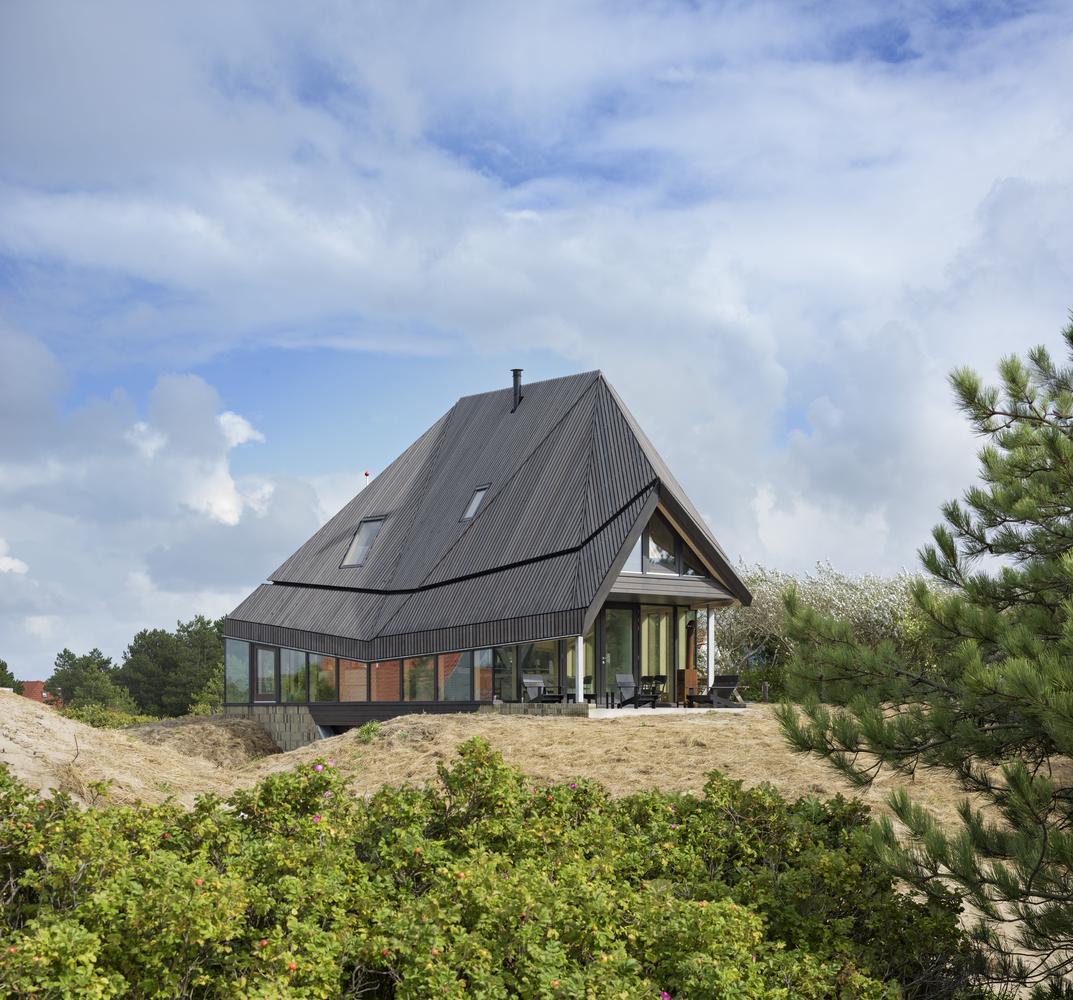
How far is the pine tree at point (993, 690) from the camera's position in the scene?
6.23 metres

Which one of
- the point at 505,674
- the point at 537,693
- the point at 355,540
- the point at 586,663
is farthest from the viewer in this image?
the point at 355,540

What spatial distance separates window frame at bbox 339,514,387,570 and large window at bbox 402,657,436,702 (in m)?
3.99

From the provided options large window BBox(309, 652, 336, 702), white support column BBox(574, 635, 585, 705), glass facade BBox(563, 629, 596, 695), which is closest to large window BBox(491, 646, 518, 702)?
glass facade BBox(563, 629, 596, 695)

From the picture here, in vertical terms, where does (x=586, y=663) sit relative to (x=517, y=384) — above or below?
below

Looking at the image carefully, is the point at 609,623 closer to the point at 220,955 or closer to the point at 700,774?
the point at 700,774

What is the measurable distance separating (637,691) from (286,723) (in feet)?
27.1

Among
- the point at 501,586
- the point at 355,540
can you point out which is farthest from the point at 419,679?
the point at 355,540

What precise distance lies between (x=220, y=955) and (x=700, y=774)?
278 inches

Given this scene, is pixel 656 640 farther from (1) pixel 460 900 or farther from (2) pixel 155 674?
(2) pixel 155 674

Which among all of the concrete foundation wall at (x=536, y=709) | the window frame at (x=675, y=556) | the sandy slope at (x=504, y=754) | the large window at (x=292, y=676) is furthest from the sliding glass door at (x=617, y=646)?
the large window at (x=292, y=676)

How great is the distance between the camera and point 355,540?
27.6 meters

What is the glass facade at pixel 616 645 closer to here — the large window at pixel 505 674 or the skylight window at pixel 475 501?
the large window at pixel 505 674

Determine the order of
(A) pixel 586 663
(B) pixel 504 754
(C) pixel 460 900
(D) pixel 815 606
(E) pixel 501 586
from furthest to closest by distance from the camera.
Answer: (D) pixel 815 606 < (A) pixel 586 663 < (E) pixel 501 586 < (B) pixel 504 754 < (C) pixel 460 900

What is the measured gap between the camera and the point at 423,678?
23.1 metres
